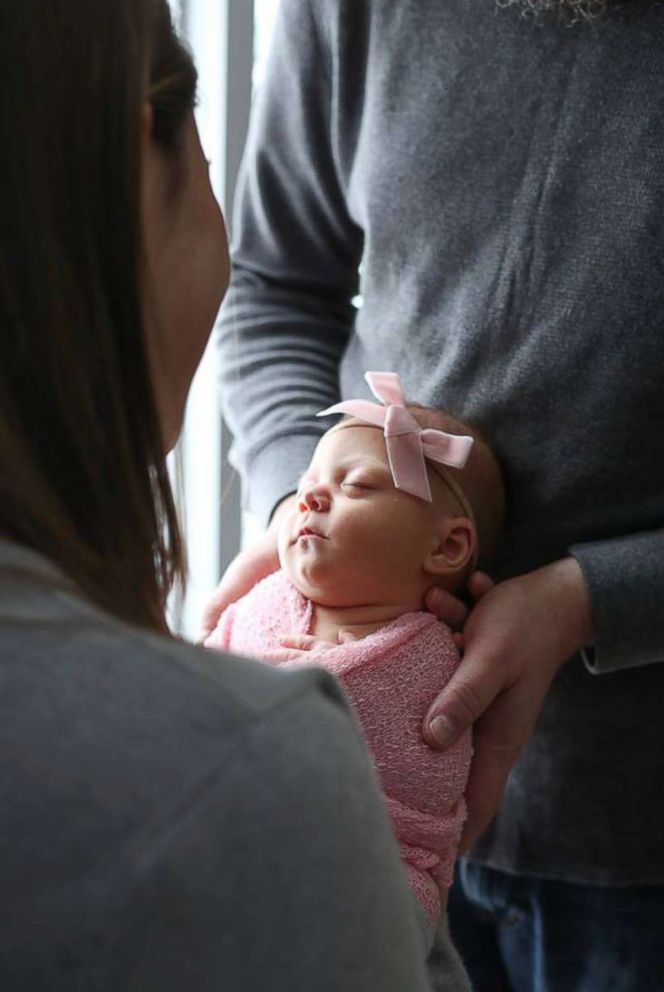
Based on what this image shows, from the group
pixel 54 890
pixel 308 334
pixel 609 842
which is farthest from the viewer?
pixel 308 334

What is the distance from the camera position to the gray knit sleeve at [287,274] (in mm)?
1451

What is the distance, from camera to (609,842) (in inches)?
52.6

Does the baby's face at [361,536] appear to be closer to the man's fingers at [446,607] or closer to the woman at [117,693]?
the man's fingers at [446,607]

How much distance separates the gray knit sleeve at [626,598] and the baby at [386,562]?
5.5 inches

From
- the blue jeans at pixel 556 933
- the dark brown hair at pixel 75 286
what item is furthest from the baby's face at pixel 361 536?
the dark brown hair at pixel 75 286

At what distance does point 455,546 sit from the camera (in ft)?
4.31

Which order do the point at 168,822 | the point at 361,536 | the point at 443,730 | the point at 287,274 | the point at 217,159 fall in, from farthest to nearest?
the point at 217,159 → the point at 287,274 → the point at 361,536 → the point at 443,730 → the point at 168,822

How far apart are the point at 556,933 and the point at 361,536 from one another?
1.64 feet

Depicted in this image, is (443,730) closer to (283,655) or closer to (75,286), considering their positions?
(283,655)

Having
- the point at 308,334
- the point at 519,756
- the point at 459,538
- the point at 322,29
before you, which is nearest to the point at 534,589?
the point at 459,538

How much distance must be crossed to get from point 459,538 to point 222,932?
0.76m

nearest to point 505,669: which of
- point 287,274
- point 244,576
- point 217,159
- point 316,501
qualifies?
point 316,501

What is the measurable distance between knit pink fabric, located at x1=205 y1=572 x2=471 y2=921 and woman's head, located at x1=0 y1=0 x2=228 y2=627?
0.41m

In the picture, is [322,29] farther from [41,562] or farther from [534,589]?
[41,562]
